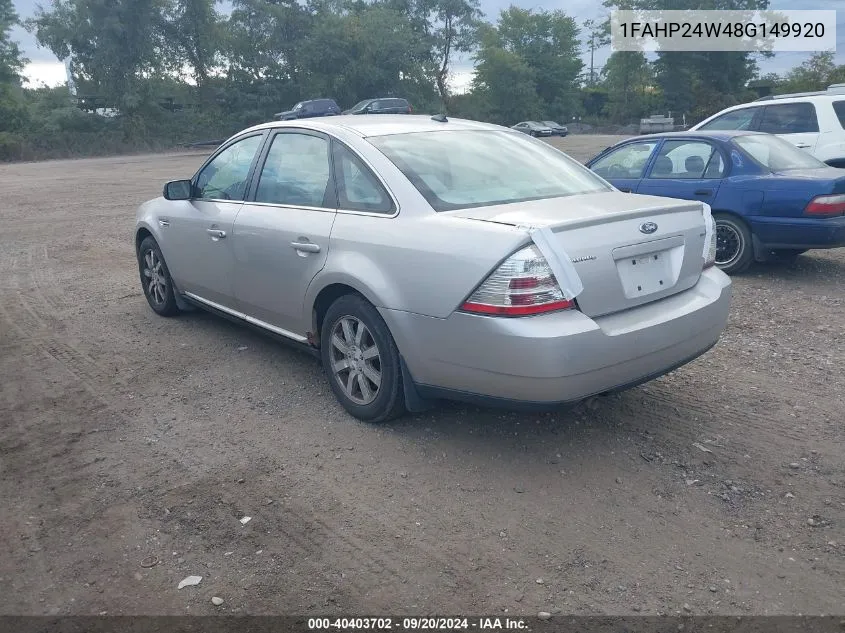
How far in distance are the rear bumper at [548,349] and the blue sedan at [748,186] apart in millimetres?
3812

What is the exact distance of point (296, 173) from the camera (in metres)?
4.96

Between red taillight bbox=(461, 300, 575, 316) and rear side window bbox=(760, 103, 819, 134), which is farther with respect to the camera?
rear side window bbox=(760, 103, 819, 134)

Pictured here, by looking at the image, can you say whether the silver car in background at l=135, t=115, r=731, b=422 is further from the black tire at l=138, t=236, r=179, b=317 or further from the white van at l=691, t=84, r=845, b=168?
the white van at l=691, t=84, r=845, b=168

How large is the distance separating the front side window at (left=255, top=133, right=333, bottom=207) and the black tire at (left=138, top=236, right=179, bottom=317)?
66.4 inches

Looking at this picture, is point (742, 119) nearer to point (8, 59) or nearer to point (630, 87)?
point (8, 59)

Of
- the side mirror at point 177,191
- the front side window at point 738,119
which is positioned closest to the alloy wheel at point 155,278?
the side mirror at point 177,191

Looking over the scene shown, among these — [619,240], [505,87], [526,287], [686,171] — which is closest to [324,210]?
[526,287]

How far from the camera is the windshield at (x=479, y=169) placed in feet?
13.9

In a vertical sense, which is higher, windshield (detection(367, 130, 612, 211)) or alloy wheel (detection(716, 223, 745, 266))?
windshield (detection(367, 130, 612, 211))

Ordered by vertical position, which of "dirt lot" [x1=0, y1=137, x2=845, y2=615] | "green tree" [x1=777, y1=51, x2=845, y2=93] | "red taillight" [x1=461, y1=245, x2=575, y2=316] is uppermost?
"green tree" [x1=777, y1=51, x2=845, y2=93]

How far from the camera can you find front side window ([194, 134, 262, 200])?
543cm

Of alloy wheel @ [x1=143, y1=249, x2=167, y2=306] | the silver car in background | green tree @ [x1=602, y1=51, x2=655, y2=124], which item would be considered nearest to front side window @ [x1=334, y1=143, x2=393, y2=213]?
the silver car in background

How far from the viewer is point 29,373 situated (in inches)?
215

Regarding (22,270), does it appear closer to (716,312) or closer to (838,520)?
(716,312)
